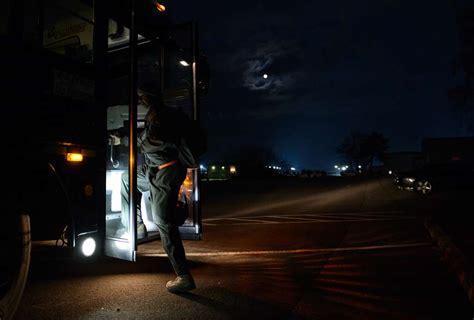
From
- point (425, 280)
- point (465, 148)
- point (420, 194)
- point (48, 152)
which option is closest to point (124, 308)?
point (48, 152)

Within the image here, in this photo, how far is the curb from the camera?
3.82m

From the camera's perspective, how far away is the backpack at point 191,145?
3982 mm

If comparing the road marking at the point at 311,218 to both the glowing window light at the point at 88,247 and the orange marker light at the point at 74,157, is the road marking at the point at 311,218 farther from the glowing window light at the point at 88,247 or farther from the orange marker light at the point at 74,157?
the orange marker light at the point at 74,157

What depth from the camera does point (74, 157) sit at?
3.76m

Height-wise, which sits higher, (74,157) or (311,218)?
(74,157)

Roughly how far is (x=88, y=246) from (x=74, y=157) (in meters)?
0.99

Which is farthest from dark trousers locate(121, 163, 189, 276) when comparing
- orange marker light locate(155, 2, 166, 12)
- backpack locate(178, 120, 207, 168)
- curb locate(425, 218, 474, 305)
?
curb locate(425, 218, 474, 305)

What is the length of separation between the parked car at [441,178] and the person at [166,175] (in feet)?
51.5

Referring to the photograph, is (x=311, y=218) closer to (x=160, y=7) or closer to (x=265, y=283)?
(x=265, y=283)

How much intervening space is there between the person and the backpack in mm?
100

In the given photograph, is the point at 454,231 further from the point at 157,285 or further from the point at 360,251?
the point at 157,285

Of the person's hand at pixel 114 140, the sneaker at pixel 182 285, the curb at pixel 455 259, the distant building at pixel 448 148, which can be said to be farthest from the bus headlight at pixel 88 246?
the distant building at pixel 448 148

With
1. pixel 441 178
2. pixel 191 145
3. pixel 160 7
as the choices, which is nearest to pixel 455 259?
pixel 191 145

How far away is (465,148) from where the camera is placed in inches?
1901
